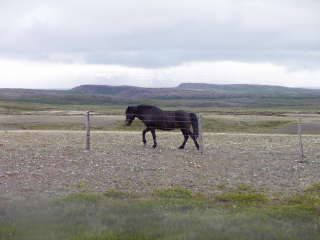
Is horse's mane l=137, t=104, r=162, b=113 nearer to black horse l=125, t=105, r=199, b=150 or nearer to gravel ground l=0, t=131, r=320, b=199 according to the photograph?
black horse l=125, t=105, r=199, b=150

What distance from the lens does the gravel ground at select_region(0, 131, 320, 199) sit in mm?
9078

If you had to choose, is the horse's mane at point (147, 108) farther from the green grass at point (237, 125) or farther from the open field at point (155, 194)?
the green grass at point (237, 125)

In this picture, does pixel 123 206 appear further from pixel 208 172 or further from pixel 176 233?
pixel 208 172

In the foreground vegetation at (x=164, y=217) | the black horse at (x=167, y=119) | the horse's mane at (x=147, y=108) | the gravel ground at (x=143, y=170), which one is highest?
the horse's mane at (x=147, y=108)

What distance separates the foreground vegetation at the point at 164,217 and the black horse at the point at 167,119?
6521 millimetres

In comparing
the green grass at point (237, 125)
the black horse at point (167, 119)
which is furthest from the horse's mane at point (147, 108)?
the green grass at point (237, 125)

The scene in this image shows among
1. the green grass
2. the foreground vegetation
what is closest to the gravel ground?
the foreground vegetation

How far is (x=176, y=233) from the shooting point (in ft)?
20.7

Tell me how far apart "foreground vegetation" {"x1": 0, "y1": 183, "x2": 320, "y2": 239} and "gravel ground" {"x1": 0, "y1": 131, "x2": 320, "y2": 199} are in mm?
726

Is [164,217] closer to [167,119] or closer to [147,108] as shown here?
[167,119]

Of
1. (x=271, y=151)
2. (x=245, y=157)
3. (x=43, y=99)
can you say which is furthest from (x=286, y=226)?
(x=43, y=99)

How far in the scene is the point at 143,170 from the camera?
10695mm

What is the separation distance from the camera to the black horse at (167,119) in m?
14.9

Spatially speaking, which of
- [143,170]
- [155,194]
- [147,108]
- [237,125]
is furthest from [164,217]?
[237,125]
